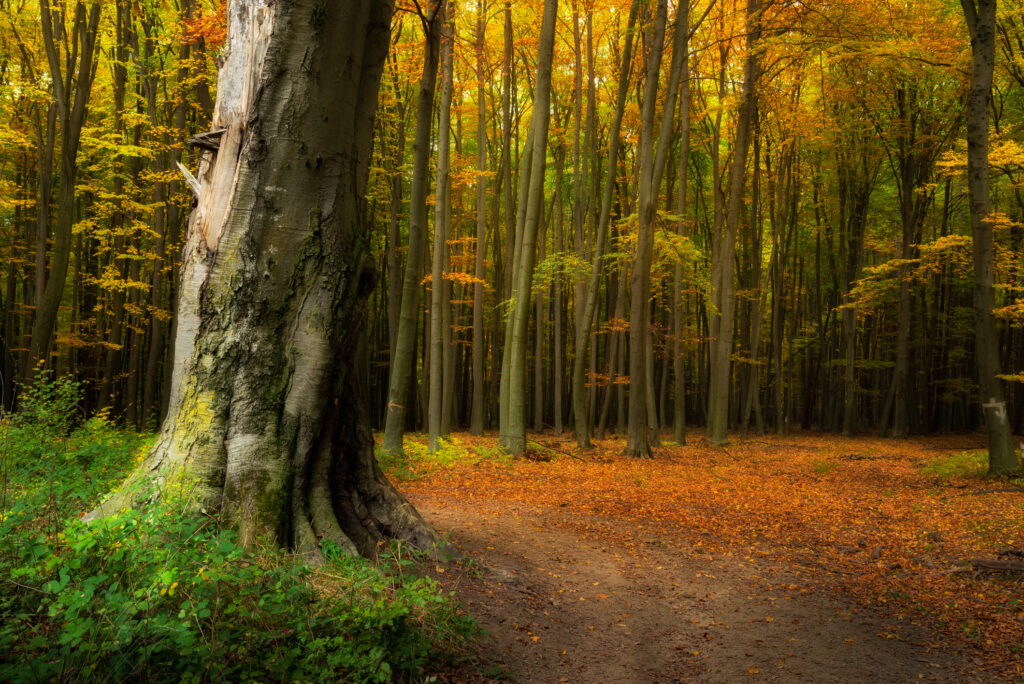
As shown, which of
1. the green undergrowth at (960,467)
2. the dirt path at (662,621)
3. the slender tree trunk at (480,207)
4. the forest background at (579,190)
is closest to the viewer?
the dirt path at (662,621)

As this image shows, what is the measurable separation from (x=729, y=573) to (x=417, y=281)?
26.1 feet

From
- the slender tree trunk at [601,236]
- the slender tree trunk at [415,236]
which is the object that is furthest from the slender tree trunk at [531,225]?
the slender tree trunk at [415,236]

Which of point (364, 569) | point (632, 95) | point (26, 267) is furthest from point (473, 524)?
point (26, 267)

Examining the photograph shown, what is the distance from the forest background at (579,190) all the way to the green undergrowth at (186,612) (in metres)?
6.10

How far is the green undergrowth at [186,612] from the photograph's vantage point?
2.52m

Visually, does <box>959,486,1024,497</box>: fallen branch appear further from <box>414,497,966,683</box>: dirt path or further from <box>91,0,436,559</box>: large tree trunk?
<box>91,0,436,559</box>: large tree trunk

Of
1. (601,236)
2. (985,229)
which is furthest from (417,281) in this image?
(985,229)

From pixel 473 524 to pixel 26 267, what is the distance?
2214 centimetres

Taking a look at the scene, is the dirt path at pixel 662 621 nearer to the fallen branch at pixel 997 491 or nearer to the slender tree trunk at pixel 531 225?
the fallen branch at pixel 997 491

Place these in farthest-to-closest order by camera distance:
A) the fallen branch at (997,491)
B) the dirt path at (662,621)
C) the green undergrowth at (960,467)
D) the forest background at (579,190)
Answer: the forest background at (579,190), the green undergrowth at (960,467), the fallen branch at (997,491), the dirt path at (662,621)

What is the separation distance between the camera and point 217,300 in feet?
14.4

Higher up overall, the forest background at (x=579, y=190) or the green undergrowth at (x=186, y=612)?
the forest background at (x=579, y=190)

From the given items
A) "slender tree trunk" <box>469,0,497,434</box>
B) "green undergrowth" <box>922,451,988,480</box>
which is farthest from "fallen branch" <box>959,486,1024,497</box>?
"slender tree trunk" <box>469,0,497,434</box>

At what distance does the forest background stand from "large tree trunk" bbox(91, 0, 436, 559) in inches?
199
